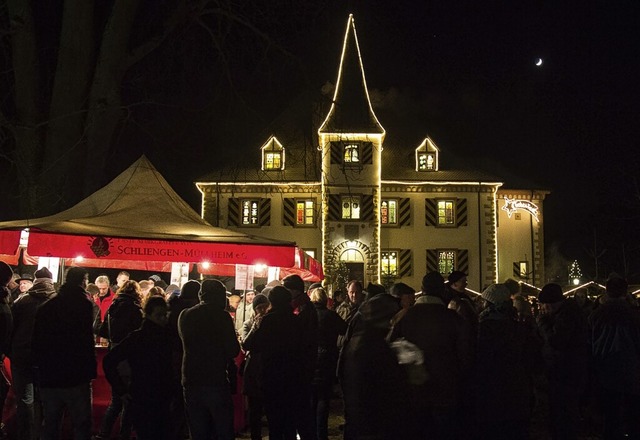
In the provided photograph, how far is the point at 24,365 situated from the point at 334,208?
30208 mm

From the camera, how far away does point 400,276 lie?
3812cm

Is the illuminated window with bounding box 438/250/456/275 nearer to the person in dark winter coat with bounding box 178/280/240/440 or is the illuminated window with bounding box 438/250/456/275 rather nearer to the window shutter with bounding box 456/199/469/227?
the window shutter with bounding box 456/199/469/227

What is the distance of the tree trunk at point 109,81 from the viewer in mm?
10977

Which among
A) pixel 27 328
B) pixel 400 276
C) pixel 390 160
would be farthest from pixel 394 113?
pixel 27 328

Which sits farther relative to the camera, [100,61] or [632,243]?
[632,243]

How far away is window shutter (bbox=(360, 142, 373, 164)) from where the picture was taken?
123ft

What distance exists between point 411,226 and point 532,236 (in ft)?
24.9

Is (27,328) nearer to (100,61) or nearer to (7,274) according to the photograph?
(7,274)

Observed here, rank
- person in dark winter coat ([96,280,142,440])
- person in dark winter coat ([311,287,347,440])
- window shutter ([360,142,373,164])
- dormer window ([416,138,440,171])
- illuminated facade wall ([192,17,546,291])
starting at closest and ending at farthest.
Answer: person in dark winter coat ([96,280,142,440]) → person in dark winter coat ([311,287,347,440]) → window shutter ([360,142,373,164]) → illuminated facade wall ([192,17,546,291]) → dormer window ([416,138,440,171])

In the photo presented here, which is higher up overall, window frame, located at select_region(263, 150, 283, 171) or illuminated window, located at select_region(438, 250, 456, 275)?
window frame, located at select_region(263, 150, 283, 171)

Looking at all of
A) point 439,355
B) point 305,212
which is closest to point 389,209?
point 305,212

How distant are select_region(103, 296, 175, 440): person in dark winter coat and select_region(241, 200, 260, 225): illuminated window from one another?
32.4 m

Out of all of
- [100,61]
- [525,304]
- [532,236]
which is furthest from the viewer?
[532,236]

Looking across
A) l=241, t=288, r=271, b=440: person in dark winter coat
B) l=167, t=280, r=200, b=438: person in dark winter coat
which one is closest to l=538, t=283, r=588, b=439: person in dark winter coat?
l=241, t=288, r=271, b=440: person in dark winter coat
